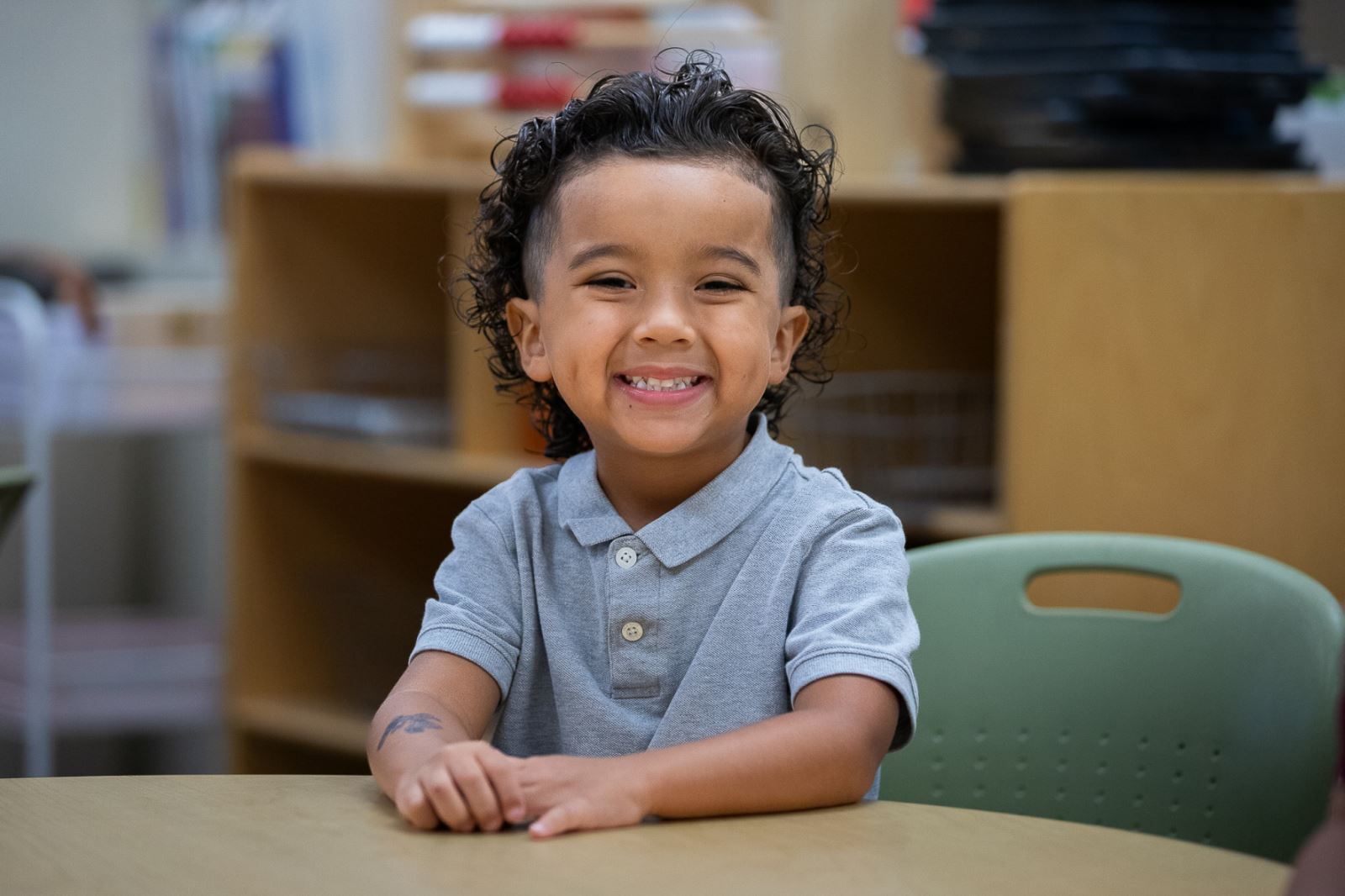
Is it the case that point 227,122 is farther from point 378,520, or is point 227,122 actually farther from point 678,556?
point 678,556

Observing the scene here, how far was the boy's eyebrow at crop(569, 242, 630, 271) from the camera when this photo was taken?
3.06 ft

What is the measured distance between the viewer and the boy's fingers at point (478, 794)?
725 mm

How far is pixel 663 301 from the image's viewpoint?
0.93 m

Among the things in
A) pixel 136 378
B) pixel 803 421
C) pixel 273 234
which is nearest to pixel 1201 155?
pixel 803 421

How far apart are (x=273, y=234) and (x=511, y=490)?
1401 millimetres

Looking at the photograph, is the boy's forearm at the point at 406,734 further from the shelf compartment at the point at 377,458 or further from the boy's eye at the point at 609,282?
the shelf compartment at the point at 377,458

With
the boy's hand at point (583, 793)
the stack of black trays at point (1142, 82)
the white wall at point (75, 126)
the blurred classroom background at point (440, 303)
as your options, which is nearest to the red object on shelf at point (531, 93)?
the blurred classroom background at point (440, 303)

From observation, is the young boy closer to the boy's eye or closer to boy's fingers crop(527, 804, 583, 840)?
the boy's eye

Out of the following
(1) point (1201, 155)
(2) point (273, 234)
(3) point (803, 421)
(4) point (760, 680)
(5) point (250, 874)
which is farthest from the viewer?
(2) point (273, 234)

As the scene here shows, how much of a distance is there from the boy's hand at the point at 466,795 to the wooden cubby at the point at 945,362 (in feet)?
3.02

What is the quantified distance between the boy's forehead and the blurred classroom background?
32 centimetres

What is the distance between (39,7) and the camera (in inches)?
134

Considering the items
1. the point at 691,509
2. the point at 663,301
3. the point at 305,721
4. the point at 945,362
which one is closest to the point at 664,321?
the point at 663,301

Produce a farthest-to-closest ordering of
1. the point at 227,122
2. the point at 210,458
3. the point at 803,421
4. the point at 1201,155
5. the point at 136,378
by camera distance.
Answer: the point at 227,122 → the point at 210,458 → the point at 136,378 → the point at 803,421 → the point at 1201,155
